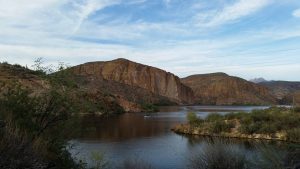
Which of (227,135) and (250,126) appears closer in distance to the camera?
(250,126)

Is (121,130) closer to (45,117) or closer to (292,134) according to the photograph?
(292,134)

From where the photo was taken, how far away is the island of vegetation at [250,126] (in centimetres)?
5494

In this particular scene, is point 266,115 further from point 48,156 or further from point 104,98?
point 104,98

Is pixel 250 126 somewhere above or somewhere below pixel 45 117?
below

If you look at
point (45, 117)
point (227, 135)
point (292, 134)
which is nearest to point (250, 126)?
point (227, 135)

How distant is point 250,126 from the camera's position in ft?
189

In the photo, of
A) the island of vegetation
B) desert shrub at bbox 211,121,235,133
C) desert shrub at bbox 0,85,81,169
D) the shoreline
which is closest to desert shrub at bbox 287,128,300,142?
the island of vegetation

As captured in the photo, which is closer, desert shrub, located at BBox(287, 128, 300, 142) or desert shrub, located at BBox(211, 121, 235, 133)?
desert shrub, located at BBox(287, 128, 300, 142)

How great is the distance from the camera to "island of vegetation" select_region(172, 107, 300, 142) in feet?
180

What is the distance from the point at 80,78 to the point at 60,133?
2.58m

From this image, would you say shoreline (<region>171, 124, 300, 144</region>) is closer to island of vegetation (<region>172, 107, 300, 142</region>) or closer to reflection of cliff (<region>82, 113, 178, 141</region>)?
island of vegetation (<region>172, 107, 300, 142</region>)

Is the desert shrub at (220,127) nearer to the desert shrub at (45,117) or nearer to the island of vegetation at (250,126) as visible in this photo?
the island of vegetation at (250,126)

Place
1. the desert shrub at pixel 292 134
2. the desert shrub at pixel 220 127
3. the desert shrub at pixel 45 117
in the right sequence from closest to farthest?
the desert shrub at pixel 45 117 → the desert shrub at pixel 292 134 → the desert shrub at pixel 220 127

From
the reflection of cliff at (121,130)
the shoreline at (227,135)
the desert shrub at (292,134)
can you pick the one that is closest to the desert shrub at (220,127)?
the shoreline at (227,135)
